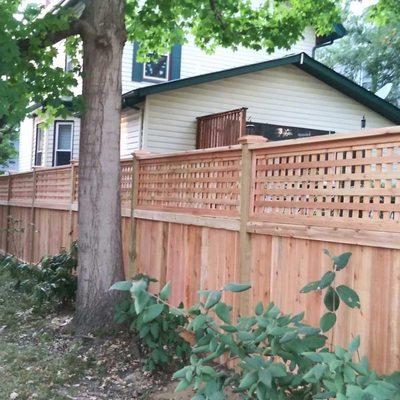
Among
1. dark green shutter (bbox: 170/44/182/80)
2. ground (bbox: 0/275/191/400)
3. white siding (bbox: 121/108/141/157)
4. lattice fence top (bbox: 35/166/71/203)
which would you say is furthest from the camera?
dark green shutter (bbox: 170/44/182/80)

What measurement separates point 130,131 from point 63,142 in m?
4.56

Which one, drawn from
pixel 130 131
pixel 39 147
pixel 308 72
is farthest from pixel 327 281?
pixel 39 147

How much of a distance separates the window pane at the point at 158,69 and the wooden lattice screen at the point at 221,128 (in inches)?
108

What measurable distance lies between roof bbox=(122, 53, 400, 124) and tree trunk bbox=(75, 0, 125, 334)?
5261 millimetres

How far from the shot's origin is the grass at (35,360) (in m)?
4.47

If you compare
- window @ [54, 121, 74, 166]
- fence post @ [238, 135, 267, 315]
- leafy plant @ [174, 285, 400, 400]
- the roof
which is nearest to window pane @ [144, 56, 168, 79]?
the roof

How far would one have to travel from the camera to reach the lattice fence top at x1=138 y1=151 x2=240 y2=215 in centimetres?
491

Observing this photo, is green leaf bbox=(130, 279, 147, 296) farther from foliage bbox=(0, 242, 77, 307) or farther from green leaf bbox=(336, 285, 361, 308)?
foliage bbox=(0, 242, 77, 307)

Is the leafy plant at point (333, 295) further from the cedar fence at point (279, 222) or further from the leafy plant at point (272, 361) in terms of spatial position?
the cedar fence at point (279, 222)

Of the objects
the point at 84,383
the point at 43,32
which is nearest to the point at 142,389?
the point at 84,383

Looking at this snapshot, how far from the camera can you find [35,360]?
17.0 feet

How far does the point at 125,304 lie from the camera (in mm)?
5090

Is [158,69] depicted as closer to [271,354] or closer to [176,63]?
[176,63]

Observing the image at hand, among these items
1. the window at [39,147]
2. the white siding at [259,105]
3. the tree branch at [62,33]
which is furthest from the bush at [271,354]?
the window at [39,147]
